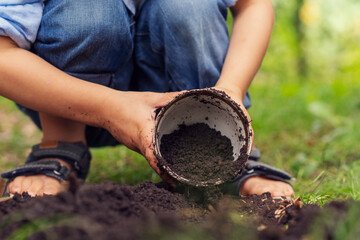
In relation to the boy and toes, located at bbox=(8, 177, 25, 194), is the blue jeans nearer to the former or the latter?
the boy

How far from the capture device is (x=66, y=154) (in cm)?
188

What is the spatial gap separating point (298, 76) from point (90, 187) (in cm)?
426

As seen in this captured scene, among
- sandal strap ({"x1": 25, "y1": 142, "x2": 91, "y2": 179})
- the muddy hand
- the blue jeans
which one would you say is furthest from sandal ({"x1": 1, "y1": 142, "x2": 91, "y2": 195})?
the muddy hand

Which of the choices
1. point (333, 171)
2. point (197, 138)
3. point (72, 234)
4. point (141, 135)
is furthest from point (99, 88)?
point (333, 171)

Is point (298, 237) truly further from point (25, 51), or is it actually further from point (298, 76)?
point (298, 76)

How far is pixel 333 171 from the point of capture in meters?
2.12

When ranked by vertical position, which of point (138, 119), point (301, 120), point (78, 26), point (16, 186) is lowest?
point (301, 120)

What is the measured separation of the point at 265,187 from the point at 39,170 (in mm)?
1005

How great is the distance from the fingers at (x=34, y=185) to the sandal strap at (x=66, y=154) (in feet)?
0.47

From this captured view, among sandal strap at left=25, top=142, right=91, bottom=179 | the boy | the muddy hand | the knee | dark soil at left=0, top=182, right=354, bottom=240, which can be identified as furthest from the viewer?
sandal strap at left=25, top=142, right=91, bottom=179

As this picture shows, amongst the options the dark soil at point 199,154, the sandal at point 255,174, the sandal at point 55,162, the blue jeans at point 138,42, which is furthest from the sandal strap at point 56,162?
the sandal at point 255,174

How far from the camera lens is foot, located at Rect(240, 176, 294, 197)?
65.9 inches

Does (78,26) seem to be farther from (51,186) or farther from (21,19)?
(51,186)

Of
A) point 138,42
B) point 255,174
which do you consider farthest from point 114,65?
point 255,174
